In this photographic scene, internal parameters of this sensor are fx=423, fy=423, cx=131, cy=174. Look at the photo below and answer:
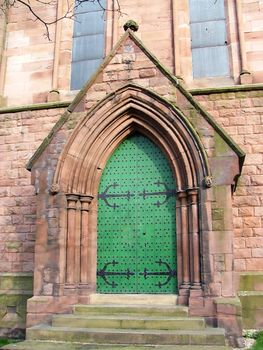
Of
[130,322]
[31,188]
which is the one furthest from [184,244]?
[31,188]

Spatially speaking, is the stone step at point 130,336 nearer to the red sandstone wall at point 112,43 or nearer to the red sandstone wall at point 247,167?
the red sandstone wall at point 247,167

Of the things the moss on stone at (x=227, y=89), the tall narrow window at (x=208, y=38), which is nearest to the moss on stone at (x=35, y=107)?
the moss on stone at (x=227, y=89)

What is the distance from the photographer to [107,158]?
27.1ft

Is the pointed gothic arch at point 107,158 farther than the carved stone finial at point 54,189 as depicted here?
No

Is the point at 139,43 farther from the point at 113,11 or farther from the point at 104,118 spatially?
the point at 113,11

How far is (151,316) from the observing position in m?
6.65

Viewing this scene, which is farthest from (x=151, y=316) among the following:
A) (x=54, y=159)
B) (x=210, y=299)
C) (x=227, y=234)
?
(x=54, y=159)

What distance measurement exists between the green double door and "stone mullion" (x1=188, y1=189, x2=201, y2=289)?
662mm

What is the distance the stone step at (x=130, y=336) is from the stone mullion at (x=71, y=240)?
→ 1.13m

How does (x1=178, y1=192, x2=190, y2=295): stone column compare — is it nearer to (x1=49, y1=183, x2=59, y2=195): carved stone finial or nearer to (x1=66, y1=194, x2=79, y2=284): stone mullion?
(x1=66, y1=194, x2=79, y2=284): stone mullion

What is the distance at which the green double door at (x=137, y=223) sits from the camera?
7.64 m

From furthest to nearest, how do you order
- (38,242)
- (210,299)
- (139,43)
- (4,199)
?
(4,199) < (139,43) < (38,242) < (210,299)

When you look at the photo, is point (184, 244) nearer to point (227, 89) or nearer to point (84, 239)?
point (84, 239)

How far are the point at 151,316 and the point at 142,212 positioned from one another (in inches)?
78.0
